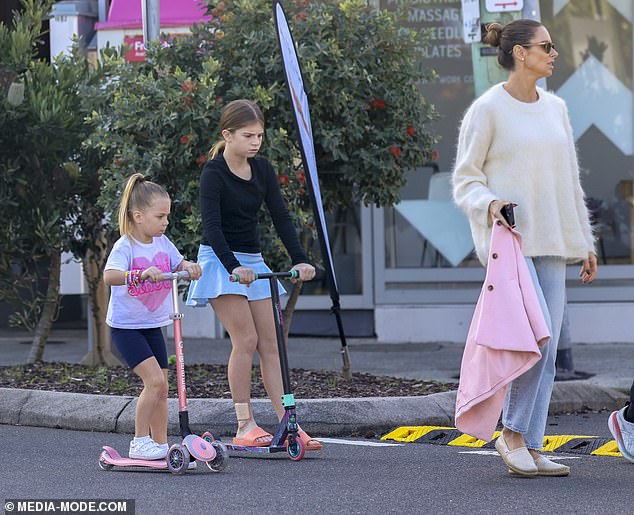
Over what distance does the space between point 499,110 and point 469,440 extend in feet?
6.69

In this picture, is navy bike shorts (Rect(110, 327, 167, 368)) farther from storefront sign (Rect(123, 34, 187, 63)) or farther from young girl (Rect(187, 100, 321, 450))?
storefront sign (Rect(123, 34, 187, 63))

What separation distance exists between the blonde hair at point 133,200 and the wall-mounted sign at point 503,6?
14.3 ft

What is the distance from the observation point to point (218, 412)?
7652mm

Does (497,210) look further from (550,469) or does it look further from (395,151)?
(395,151)

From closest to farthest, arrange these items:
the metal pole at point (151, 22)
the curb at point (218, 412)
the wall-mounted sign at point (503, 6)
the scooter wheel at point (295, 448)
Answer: the scooter wheel at point (295, 448)
the curb at point (218, 412)
the metal pole at point (151, 22)
the wall-mounted sign at point (503, 6)

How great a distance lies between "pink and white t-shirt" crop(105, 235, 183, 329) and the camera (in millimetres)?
6199

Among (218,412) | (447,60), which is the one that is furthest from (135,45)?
(218,412)

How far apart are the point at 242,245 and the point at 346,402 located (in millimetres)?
1373

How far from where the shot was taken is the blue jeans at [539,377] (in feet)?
19.3

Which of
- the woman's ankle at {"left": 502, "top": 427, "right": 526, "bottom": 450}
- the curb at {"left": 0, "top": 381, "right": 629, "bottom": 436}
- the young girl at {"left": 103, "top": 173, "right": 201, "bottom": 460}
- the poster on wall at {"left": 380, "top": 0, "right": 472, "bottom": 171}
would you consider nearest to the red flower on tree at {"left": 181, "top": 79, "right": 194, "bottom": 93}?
the curb at {"left": 0, "top": 381, "right": 629, "bottom": 436}

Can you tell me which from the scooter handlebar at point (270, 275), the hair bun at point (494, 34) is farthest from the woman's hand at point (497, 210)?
the scooter handlebar at point (270, 275)

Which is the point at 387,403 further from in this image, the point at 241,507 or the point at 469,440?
the point at 241,507

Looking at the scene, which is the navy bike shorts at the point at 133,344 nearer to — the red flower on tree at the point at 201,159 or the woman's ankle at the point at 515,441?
the woman's ankle at the point at 515,441

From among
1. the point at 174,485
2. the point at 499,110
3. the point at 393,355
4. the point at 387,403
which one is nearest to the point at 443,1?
the point at 393,355
